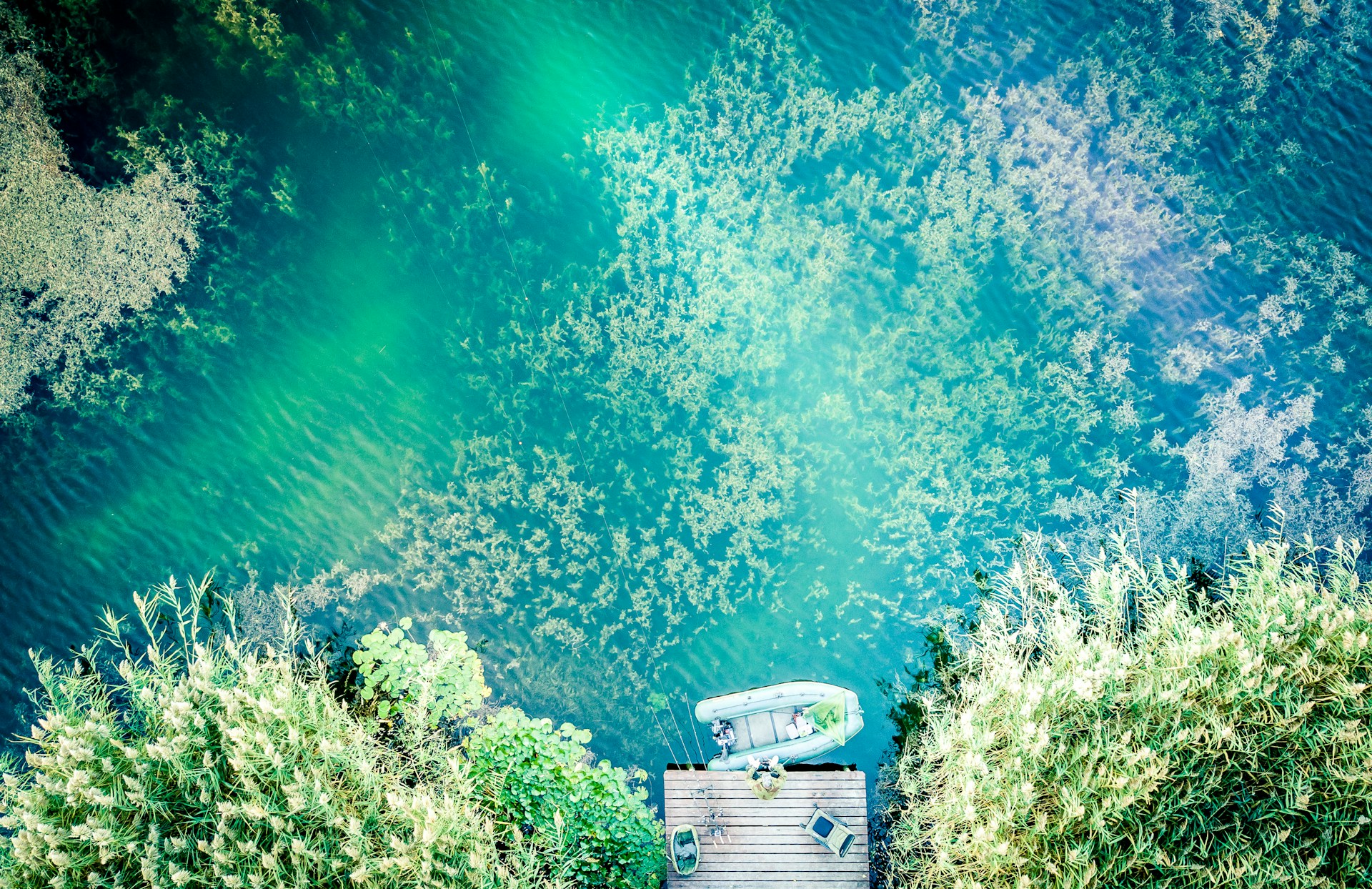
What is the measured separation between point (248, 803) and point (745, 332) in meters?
5.34

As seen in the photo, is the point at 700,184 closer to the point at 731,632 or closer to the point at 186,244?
the point at 731,632

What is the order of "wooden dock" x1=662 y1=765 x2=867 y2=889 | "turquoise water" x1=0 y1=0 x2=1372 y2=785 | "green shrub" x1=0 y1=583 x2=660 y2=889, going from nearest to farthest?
"green shrub" x1=0 y1=583 x2=660 y2=889 → "wooden dock" x1=662 y1=765 x2=867 y2=889 → "turquoise water" x1=0 y1=0 x2=1372 y2=785

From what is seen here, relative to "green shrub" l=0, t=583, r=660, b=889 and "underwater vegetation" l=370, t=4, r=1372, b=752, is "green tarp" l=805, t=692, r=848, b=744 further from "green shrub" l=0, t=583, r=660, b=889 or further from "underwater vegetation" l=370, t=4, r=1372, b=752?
"green shrub" l=0, t=583, r=660, b=889

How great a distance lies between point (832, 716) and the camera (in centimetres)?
635

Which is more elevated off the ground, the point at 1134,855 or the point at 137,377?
the point at 137,377

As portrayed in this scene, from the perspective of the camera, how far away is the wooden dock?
18.8ft

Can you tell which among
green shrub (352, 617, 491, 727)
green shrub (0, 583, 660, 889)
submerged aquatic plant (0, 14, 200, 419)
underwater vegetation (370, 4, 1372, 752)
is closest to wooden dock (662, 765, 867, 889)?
green shrub (0, 583, 660, 889)

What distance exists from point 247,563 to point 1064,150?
29.0 feet

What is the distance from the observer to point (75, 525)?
660 centimetres

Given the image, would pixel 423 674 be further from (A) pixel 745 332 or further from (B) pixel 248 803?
(A) pixel 745 332

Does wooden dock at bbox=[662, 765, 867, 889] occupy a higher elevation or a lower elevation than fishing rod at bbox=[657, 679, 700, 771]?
lower

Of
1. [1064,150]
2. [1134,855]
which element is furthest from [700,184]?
[1134,855]

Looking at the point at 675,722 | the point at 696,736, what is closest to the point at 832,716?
the point at 696,736

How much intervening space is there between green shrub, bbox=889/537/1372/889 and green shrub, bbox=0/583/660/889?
3005mm
